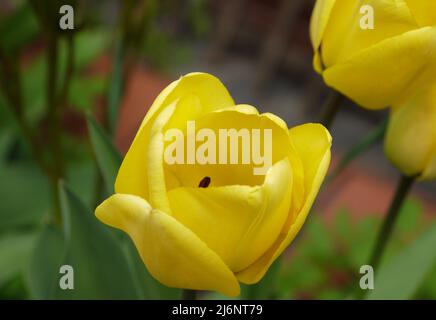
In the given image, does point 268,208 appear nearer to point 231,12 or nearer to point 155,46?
point 155,46

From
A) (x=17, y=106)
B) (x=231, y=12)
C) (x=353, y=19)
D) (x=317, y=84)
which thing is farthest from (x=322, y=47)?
(x=231, y=12)

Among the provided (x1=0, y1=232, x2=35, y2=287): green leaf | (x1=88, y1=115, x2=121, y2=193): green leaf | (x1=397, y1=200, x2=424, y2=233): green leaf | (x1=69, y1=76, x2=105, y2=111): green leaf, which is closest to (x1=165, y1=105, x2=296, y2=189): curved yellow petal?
(x1=88, y1=115, x2=121, y2=193): green leaf

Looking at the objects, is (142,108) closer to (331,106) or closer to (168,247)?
(331,106)

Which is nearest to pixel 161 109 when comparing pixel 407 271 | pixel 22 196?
pixel 407 271

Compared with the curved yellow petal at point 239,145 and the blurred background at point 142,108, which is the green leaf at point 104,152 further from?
the curved yellow petal at point 239,145

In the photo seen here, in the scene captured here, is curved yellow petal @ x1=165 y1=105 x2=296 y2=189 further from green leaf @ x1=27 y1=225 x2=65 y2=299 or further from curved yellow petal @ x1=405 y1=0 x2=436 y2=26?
green leaf @ x1=27 y1=225 x2=65 y2=299

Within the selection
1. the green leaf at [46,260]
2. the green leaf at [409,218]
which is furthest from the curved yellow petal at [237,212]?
the green leaf at [409,218]
